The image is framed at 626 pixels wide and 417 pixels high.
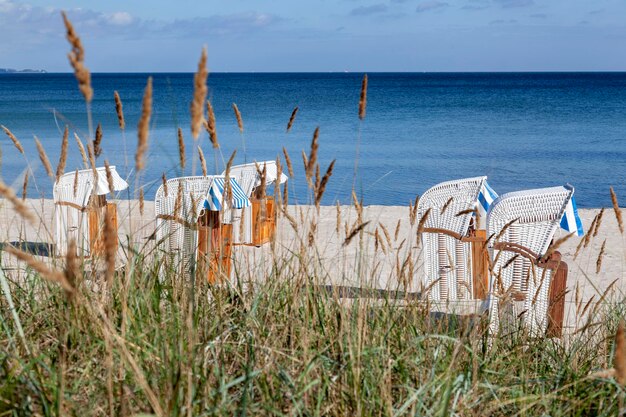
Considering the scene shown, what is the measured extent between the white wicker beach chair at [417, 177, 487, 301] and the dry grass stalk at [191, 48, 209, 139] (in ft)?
13.8

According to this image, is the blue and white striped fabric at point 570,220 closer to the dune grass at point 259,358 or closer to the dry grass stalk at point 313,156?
the dune grass at point 259,358

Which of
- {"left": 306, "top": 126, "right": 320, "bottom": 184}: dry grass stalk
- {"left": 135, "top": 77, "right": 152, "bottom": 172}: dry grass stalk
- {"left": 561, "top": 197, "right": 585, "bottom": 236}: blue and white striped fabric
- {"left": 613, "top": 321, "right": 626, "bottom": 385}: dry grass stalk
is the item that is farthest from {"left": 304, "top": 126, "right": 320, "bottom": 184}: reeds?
{"left": 561, "top": 197, "right": 585, "bottom": 236}: blue and white striped fabric

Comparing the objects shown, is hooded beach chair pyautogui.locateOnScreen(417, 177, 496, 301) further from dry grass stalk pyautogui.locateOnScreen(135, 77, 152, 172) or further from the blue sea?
dry grass stalk pyautogui.locateOnScreen(135, 77, 152, 172)

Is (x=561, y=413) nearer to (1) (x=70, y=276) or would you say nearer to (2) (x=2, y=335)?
(1) (x=70, y=276)

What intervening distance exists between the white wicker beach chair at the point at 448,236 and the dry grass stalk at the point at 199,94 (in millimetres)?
4209

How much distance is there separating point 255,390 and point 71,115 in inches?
1560

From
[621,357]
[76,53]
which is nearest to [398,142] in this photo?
[76,53]

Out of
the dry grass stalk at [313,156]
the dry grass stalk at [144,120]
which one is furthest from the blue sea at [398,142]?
the dry grass stalk at [144,120]

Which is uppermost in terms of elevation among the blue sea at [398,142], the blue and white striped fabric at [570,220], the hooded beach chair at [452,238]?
the blue and white striped fabric at [570,220]

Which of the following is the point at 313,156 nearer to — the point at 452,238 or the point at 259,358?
the point at 259,358

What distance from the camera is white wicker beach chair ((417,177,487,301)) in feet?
18.9

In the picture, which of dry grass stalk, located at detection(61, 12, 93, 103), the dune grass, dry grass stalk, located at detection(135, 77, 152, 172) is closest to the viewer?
dry grass stalk, located at detection(135, 77, 152, 172)

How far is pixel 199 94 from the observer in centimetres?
149

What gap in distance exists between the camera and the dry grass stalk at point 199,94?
1.50m
